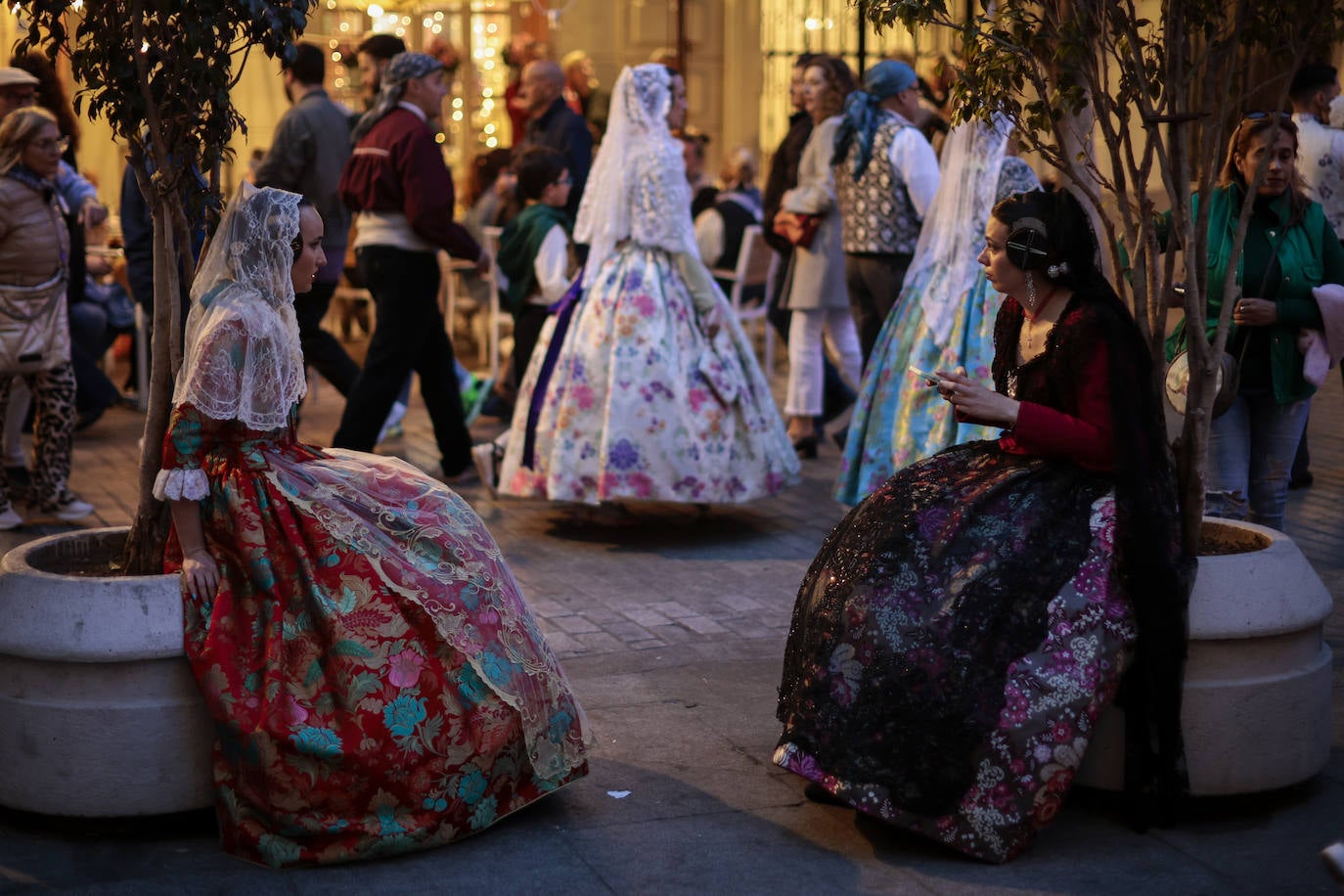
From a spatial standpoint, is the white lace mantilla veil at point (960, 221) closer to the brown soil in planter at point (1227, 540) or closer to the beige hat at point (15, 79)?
the brown soil in planter at point (1227, 540)

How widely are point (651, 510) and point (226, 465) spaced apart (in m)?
3.74

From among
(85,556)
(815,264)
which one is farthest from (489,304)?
(85,556)

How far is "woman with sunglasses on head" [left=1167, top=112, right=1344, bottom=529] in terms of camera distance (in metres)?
5.01

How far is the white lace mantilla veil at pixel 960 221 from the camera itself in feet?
21.2

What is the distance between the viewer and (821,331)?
851cm

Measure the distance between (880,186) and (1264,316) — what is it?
2.71 m

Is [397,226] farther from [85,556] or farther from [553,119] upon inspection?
[85,556]

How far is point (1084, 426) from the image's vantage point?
3689 mm

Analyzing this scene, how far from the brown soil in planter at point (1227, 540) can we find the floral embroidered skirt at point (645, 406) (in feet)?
8.73

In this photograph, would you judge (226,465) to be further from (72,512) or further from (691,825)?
(72,512)

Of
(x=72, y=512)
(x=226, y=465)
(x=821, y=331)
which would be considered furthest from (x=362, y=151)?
(x=226, y=465)

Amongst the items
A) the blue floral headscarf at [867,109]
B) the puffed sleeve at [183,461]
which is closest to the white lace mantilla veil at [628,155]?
the blue floral headscarf at [867,109]

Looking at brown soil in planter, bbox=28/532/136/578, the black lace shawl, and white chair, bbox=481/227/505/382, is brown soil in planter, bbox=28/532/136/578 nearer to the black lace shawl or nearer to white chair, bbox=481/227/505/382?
the black lace shawl

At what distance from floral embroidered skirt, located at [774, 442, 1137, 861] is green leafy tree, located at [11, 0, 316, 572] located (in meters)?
1.59
